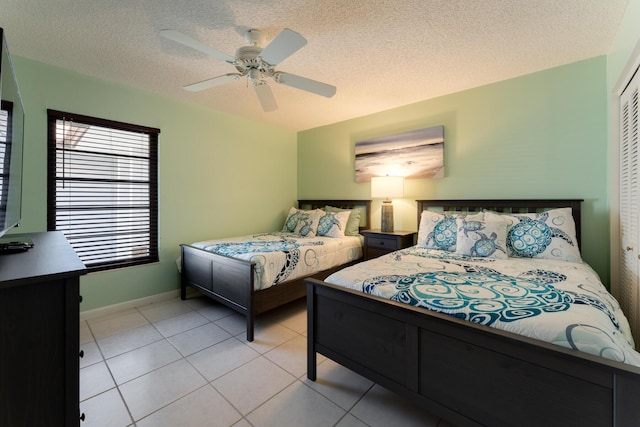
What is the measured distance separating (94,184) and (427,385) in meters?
3.47

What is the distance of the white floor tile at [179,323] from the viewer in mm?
2557

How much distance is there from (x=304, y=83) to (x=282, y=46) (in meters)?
0.52

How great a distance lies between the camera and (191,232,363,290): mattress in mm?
2533

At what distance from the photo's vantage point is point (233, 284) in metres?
2.58

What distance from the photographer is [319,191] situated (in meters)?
4.57

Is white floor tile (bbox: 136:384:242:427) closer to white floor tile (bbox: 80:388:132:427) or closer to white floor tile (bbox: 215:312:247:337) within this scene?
white floor tile (bbox: 80:388:132:427)

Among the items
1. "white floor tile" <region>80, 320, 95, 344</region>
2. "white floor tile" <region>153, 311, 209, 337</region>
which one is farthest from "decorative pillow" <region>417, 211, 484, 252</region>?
"white floor tile" <region>80, 320, 95, 344</region>

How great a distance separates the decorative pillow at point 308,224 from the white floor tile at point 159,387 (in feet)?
6.98

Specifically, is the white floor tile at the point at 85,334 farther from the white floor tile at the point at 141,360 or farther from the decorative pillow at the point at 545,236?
the decorative pillow at the point at 545,236

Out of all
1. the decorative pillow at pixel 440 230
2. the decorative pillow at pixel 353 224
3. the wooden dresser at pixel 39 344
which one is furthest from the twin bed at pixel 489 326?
the decorative pillow at pixel 353 224

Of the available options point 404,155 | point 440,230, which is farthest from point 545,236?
point 404,155

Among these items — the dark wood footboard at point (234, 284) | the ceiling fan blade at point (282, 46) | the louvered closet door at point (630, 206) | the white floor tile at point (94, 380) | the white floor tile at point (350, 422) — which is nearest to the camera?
the white floor tile at point (350, 422)

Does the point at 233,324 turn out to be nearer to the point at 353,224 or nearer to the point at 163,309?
the point at 163,309

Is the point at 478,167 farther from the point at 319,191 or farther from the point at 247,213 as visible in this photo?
the point at 247,213
